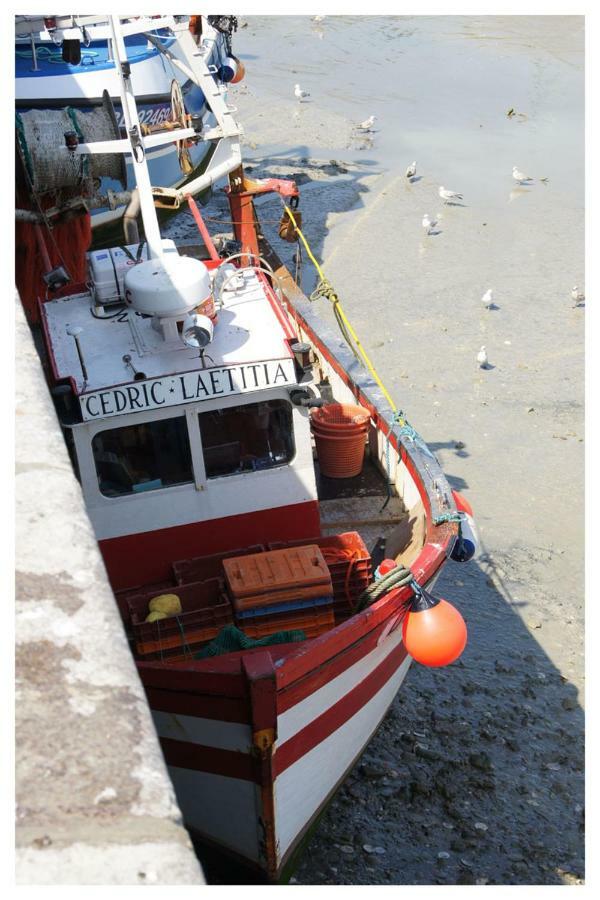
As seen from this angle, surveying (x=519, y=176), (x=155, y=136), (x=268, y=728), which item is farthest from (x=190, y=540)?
(x=519, y=176)

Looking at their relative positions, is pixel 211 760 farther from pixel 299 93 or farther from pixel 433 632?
pixel 299 93

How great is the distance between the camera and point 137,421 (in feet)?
19.4

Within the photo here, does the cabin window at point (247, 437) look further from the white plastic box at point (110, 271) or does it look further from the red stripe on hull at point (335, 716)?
the red stripe on hull at point (335, 716)

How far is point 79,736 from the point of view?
7.60 ft

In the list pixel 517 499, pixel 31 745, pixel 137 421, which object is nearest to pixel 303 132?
pixel 517 499

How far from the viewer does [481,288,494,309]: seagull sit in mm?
13734

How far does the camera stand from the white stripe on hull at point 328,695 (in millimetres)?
5359

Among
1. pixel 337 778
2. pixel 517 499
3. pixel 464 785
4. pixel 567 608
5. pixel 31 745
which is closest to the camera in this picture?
pixel 31 745

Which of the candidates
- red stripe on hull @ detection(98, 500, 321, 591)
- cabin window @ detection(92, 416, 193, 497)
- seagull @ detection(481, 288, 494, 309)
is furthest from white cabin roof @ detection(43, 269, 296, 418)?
seagull @ detection(481, 288, 494, 309)

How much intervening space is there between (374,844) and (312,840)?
42 cm

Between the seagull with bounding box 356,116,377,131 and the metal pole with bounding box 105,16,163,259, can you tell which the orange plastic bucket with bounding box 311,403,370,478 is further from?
→ the seagull with bounding box 356,116,377,131

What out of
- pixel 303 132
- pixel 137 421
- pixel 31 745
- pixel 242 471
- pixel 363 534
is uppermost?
pixel 31 745

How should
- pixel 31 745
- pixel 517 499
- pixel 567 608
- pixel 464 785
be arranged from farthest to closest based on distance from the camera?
pixel 517 499 → pixel 567 608 → pixel 464 785 → pixel 31 745
